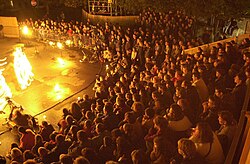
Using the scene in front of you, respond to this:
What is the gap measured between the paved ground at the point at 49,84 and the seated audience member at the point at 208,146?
24.8ft

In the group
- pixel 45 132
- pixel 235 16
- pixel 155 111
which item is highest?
pixel 235 16

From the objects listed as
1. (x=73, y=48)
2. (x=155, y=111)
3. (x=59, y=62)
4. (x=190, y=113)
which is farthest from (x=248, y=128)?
(x=73, y=48)

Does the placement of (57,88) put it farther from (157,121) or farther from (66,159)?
(157,121)

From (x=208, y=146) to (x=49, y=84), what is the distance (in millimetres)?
11766

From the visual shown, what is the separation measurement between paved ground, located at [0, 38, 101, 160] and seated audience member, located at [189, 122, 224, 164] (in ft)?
24.8

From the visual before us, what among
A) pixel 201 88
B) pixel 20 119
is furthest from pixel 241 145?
pixel 20 119

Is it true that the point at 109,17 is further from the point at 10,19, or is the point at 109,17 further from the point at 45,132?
the point at 45,132

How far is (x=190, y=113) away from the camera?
278 inches

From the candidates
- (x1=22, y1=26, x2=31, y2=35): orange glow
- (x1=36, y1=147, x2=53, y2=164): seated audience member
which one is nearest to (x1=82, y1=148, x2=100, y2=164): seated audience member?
(x1=36, y1=147, x2=53, y2=164): seated audience member

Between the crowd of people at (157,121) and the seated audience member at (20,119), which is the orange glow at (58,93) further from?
the seated audience member at (20,119)

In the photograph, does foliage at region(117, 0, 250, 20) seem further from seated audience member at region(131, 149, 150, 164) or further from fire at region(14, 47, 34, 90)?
seated audience member at region(131, 149, 150, 164)

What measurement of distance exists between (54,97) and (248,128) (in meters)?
10.3

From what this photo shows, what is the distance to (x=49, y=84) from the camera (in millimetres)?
15773

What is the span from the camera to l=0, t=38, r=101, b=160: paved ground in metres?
12.8
